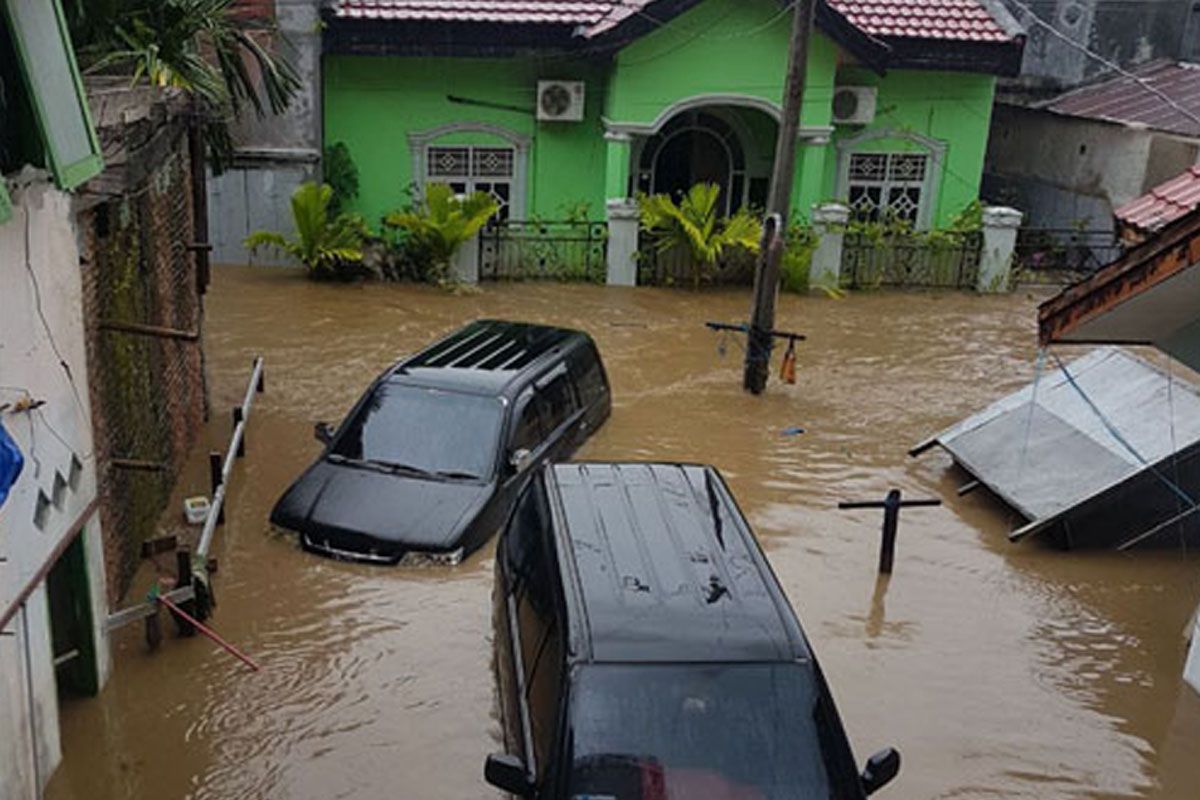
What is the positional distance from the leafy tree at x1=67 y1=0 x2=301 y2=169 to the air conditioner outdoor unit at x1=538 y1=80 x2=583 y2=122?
27.0 ft

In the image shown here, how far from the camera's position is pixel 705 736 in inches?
214

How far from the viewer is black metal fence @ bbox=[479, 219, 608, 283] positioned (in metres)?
20.2

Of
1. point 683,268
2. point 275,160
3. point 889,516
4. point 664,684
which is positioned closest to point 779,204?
point 889,516

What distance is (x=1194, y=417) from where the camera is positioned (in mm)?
10812

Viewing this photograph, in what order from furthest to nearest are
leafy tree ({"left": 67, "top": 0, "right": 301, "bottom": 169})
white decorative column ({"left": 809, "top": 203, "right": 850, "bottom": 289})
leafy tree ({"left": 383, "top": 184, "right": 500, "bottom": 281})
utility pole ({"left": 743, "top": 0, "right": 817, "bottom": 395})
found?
1. white decorative column ({"left": 809, "top": 203, "right": 850, "bottom": 289})
2. leafy tree ({"left": 383, "top": 184, "right": 500, "bottom": 281})
3. utility pole ({"left": 743, "top": 0, "right": 817, "bottom": 395})
4. leafy tree ({"left": 67, "top": 0, "right": 301, "bottom": 169})

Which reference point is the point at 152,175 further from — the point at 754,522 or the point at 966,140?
the point at 966,140

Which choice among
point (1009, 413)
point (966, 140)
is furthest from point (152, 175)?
point (966, 140)

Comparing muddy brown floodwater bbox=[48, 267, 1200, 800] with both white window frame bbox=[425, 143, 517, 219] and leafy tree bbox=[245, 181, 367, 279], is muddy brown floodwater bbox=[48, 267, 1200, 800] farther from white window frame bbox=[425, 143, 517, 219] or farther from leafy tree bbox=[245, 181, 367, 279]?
white window frame bbox=[425, 143, 517, 219]

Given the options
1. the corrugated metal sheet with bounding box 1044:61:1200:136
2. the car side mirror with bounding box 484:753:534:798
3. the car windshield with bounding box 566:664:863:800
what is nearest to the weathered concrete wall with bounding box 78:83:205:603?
the car side mirror with bounding box 484:753:534:798

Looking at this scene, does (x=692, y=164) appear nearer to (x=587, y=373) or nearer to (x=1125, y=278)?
(x=587, y=373)

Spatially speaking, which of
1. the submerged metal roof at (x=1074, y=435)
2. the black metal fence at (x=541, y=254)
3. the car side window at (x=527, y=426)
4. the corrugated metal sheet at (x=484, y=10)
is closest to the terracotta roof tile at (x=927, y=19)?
the corrugated metal sheet at (x=484, y=10)

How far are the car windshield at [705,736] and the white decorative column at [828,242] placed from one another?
15365mm

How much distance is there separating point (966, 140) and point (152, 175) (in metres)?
16.7

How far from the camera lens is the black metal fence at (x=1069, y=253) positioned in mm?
22547
